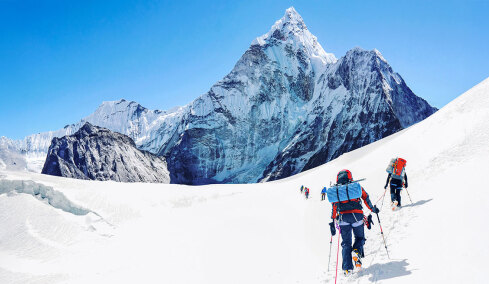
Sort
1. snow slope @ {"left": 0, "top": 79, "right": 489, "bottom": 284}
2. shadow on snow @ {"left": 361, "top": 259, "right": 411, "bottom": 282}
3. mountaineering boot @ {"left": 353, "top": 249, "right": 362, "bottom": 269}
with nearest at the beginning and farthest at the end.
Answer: shadow on snow @ {"left": 361, "top": 259, "right": 411, "bottom": 282} → snow slope @ {"left": 0, "top": 79, "right": 489, "bottom": 284} → mountaineering boot @ {"left": 353, "top": 249, "right": 362, "bottom": 269}

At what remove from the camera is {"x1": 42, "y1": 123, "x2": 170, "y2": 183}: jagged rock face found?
15180 centimetres

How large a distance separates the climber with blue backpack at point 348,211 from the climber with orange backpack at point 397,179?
4328 millimetres

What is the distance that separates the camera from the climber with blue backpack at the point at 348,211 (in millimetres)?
8086

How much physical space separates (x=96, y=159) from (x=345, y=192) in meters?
173

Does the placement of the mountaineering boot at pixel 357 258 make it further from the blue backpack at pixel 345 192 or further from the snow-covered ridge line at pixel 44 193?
the snow-covered ridge line at pixel 44 193

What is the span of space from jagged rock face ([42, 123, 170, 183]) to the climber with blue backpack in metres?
159

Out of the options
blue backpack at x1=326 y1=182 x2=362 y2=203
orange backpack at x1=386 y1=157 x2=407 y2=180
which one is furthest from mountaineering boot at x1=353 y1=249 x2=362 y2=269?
orange backpack at x1=386 y1=157 x2=407 y2=180

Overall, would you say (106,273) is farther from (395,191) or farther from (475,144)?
(475,144)

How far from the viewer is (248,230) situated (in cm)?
1485

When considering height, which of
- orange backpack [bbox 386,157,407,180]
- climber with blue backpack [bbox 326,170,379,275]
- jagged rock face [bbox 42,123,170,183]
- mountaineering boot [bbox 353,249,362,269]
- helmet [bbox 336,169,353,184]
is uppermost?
jagged rock face [bbox 42,123,170,183]

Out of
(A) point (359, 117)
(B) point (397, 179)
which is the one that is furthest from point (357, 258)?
(A) point (359, 117)

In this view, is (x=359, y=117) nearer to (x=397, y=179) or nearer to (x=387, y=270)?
(x=397, y=179)

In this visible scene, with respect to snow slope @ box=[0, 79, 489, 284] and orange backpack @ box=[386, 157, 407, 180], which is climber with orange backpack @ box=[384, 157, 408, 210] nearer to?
orange backpack @ box=[386, 157, 407, 180]

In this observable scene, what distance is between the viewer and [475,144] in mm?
13398
